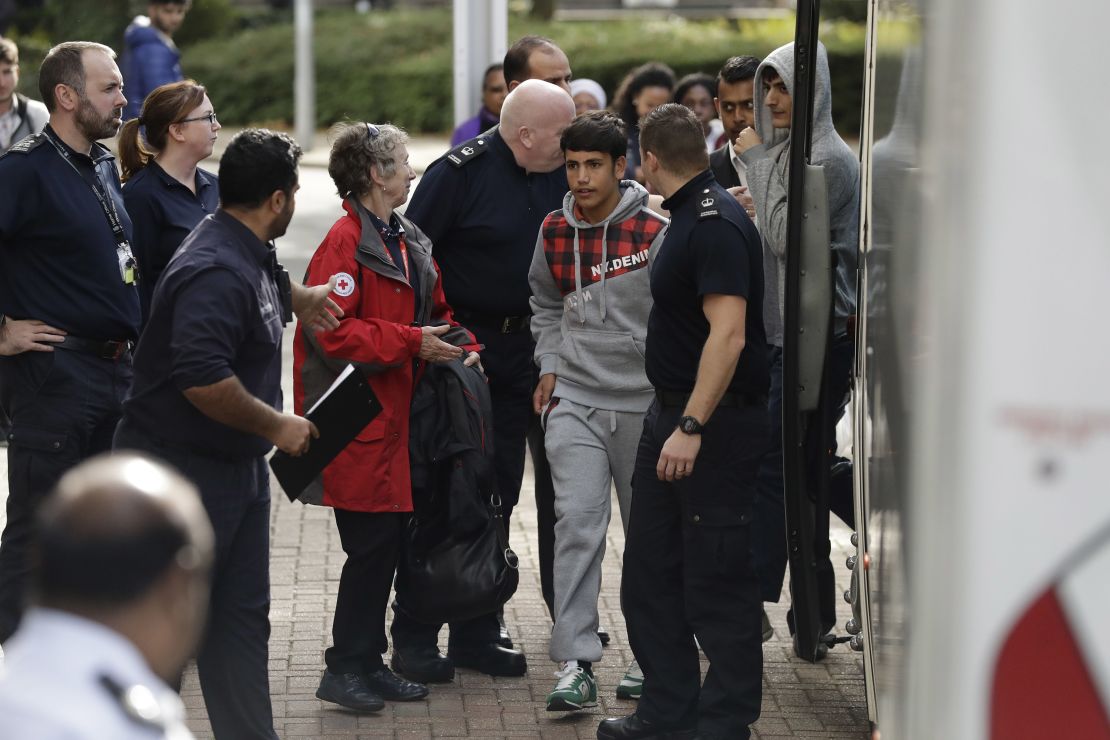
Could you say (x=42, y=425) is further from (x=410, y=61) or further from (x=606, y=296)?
(x=410, y=61)

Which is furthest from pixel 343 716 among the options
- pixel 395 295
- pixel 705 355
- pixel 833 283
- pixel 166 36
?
pixel 166 36

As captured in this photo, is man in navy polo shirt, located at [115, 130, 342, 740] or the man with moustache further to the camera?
the man with moustache

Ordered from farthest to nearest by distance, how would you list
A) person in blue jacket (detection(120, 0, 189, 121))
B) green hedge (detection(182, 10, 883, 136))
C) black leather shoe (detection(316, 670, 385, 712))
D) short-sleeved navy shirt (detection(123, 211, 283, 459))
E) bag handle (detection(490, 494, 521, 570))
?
green hedge (detection(182, 10, 883, 136))
person in blue jacket (detection(120, 0, 189, 121))
bag handle (detection(490, 494, 521, 570))
black leather shoe (detection(316, 670, 385, 712))
short-sleeved navy shirt (detection(123, 211, 283, 459))

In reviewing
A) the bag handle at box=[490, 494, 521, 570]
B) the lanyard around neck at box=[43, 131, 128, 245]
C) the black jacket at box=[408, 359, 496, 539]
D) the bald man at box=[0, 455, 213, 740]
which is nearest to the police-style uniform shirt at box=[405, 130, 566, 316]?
the black jacket at box=[408, 359, 496, 539]

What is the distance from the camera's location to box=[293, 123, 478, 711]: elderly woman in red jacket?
4.95 meters

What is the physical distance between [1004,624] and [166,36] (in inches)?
398

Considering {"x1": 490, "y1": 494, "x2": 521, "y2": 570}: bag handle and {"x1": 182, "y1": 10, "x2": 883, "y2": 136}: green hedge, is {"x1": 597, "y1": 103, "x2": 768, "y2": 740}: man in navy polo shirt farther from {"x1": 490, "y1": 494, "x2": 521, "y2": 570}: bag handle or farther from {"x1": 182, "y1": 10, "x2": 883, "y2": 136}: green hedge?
{"x1": 182, "y1": 10, "x2": 883, "y2": 136}: green hedge

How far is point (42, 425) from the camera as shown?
16.1 ft

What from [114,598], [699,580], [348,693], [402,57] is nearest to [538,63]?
[699,580]

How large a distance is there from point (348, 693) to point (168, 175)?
172cm

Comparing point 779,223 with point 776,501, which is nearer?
point 779,223

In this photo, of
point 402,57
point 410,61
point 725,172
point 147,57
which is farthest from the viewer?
point 402,57

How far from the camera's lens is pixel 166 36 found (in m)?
11.3

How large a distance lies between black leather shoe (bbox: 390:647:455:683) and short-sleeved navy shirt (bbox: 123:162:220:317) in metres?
1.47
